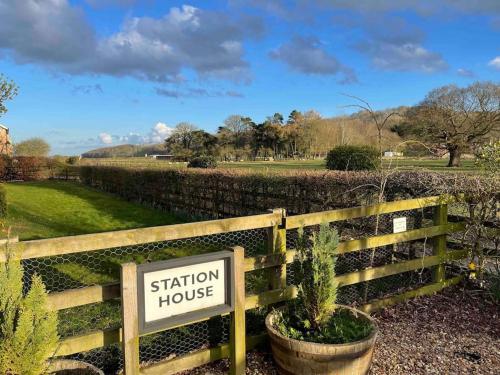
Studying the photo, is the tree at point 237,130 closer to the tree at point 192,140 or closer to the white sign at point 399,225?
the tree at point 192,140

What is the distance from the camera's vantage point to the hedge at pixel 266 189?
21.4ft

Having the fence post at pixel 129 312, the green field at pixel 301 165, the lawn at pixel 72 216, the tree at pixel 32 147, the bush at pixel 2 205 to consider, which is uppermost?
the tree at pixel 32 147

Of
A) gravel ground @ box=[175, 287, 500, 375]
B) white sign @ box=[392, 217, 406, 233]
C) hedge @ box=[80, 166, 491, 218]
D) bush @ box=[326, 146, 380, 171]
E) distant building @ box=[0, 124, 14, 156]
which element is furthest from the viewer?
distant building @ box=[0, 124, 14, 156]

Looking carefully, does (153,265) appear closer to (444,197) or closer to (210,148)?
(444,197)

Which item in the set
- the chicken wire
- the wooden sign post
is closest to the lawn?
the chicken wire

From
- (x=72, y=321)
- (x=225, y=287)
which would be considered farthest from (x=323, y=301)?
(x=72, y=321)

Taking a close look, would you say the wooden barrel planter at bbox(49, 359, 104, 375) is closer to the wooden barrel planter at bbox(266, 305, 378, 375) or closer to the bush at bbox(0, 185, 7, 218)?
the wooden barrel planter at bbox(266, 305, 378, 375)

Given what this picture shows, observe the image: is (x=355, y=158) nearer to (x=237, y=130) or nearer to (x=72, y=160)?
(x=72, y=160)

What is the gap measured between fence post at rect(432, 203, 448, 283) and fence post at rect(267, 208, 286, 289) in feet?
8.45

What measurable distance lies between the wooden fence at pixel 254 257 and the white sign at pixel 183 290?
30cm

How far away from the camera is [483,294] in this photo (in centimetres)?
522

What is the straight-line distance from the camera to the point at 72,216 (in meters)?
14.7

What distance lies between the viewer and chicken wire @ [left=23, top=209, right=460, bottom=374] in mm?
3852

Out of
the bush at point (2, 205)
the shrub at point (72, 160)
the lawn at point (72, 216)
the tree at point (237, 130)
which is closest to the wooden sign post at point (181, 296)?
the lawn at point (72, 216)
